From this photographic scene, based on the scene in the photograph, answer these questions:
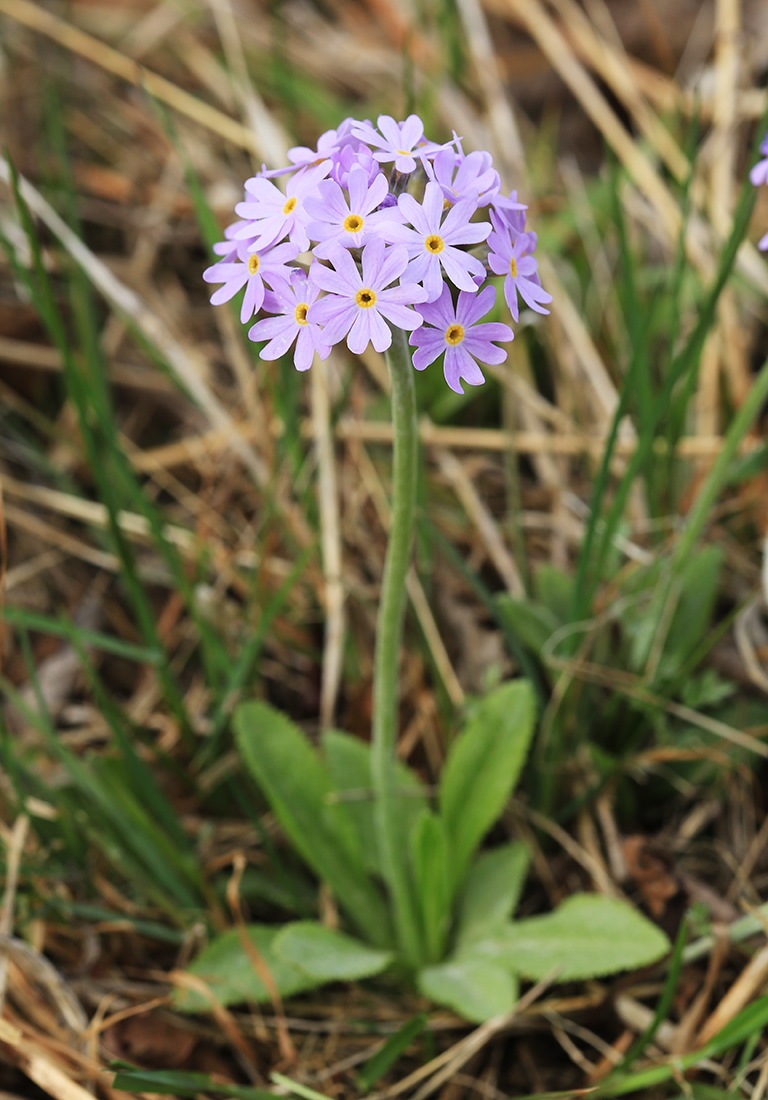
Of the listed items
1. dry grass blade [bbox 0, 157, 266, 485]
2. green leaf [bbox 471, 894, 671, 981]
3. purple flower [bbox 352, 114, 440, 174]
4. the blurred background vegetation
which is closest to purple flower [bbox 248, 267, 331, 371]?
purple flower [bbox 352, 114, 440, 174]

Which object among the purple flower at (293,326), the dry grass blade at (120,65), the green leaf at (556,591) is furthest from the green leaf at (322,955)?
the dry grass blade at (120,65)

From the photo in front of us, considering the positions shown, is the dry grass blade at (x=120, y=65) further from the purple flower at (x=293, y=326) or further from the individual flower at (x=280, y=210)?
the purple flower at (x=293, y=326)

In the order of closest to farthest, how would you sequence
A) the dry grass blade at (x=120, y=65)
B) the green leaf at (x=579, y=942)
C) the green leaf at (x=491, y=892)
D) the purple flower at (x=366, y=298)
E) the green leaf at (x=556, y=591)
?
the purple flower at (x=366, y=298) → the green leaf at (x=579, y=942) → the green leaf at (x=491, y=892) → the green leaf at (x=556, y=591) → the dry grass blade at (x=120, y=65)

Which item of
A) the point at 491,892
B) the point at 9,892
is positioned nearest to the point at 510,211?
the point at 491,892

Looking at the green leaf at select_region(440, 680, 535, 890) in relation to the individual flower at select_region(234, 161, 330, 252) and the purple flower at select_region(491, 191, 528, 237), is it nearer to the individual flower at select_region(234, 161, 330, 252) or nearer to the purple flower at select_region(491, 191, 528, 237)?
the purple flower at select_region(491, 191, 528, 237)

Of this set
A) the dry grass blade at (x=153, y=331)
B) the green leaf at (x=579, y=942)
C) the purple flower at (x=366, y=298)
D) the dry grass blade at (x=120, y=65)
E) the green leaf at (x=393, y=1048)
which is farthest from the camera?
the dry grass blade at (x=120, y=65)

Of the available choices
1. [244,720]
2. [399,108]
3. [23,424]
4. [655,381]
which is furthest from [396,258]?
[399,108]
